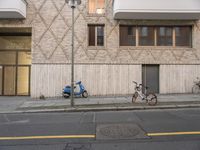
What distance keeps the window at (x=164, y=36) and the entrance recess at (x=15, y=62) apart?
10104mm

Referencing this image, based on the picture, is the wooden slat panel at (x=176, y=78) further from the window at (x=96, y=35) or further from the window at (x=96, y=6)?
the window at (x=96, y=6)

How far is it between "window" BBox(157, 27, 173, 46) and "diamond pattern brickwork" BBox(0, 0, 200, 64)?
64 cm

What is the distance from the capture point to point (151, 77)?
58.2ft

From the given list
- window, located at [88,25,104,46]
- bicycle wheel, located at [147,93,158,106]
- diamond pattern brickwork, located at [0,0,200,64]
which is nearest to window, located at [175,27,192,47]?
diamond pattern brickwork, located at [0,0,200,64]

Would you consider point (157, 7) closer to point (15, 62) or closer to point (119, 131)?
point (119, 131)

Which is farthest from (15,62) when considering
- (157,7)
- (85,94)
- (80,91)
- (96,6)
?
(157,7)

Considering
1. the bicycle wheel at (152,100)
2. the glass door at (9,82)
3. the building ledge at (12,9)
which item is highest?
the building ledge at (12,9)

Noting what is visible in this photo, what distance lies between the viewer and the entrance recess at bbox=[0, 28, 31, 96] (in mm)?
18766

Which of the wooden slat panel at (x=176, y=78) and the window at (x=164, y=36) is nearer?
the wooden slat panel at (x=176, y=78)

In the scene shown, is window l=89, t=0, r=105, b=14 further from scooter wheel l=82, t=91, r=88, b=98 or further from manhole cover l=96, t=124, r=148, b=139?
manhole cover l=96, t=124, r=148, b=139

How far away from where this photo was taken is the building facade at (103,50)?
56.3 feet

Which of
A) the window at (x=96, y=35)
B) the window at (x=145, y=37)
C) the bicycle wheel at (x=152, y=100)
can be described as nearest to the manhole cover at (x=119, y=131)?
the bicycle wheel at (x=152, y=100)

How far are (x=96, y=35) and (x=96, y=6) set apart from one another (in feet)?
7.10

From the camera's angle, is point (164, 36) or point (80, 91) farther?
point (164, 36)
